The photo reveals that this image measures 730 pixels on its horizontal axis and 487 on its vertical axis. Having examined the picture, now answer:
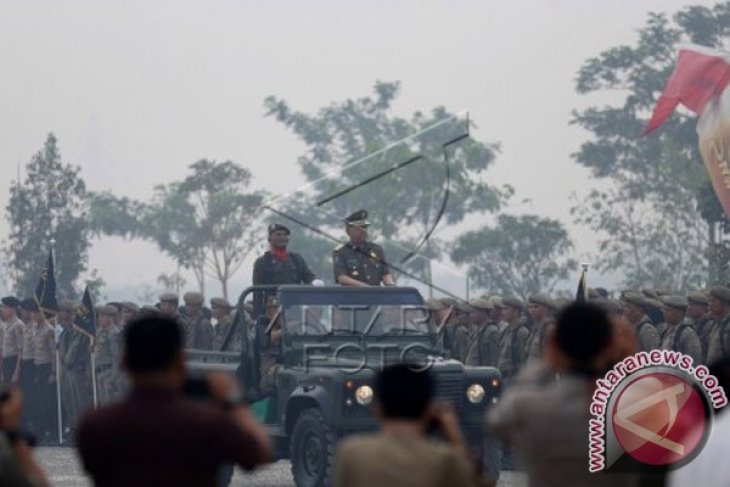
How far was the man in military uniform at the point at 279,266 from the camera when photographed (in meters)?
18.3

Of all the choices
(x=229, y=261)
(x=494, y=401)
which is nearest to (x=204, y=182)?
(x=229, y=261)

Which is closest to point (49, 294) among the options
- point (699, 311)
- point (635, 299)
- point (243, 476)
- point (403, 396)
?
point (243, 476)

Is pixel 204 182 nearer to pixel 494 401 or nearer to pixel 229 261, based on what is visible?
pixel 229 261

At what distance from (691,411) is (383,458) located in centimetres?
176

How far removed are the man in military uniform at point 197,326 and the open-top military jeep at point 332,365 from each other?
582cm

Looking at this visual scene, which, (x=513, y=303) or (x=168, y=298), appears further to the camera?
(x=168, y=298)

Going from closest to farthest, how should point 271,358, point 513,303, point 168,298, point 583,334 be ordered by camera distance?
point 583,334 → point 271,358 → point 513,303 → point 168,298

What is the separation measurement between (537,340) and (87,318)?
23.6 ft

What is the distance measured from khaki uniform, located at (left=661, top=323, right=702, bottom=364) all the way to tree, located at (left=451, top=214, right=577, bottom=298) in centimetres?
3451

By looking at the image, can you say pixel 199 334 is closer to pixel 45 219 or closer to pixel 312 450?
pixel 312 450

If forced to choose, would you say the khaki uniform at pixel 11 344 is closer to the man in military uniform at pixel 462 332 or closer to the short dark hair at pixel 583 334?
the man in military uniform at pixel 462 332

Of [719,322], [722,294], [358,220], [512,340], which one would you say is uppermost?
[358,220]

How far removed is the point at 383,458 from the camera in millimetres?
6480

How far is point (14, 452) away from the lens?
6906mm
